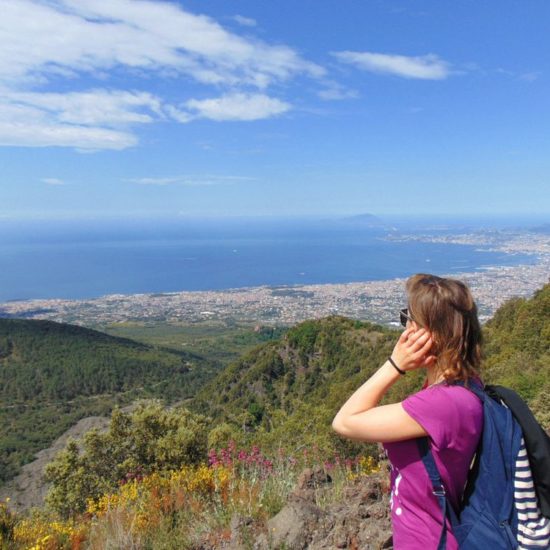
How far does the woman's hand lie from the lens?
5.64 feet

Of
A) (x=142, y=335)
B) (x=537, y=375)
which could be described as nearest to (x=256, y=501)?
(x=537, y=375)

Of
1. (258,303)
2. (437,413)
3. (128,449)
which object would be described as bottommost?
(258,303)

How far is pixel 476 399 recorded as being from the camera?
1576 millimetres

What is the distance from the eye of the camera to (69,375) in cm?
5247

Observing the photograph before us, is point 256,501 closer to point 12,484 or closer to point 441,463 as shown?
point 441,463

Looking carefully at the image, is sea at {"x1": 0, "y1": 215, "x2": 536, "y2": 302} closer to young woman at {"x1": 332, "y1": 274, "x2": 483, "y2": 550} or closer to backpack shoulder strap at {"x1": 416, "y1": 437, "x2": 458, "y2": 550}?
young woman at {"x1": 332, "y1": 274, "x2": 483, "y2": 550}

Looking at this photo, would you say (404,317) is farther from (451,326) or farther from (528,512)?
(528,512)

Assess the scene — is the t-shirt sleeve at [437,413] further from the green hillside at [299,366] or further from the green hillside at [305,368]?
the green hillside at [299,366]

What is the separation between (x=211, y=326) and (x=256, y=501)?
297 ft

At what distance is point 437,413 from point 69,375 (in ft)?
187

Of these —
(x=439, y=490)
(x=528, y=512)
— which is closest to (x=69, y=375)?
(x=439, y=490)

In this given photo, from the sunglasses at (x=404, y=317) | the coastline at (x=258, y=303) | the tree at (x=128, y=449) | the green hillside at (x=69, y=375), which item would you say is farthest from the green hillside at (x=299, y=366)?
the coastline at (x=258, y=303)

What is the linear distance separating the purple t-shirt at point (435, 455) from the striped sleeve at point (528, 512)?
0.16 meters

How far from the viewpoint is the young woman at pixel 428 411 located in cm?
154
